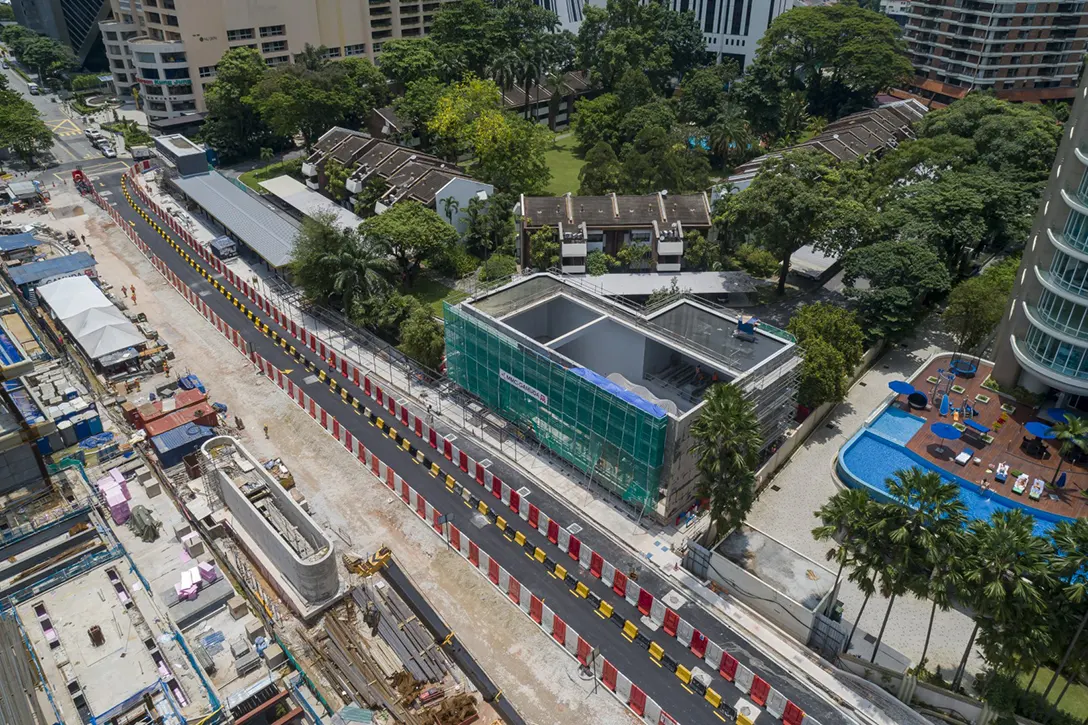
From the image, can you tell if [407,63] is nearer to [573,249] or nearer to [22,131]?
[22,131]

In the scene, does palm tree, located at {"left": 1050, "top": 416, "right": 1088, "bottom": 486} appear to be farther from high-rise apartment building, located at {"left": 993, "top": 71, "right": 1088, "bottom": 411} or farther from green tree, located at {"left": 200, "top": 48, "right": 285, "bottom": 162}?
green tree, located at {"left": 200, "top": 48, "right": 285, "bottom": 162}

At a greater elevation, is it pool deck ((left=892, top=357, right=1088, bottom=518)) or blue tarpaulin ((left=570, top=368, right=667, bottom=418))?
blue tarpaulin ((left=570, top=368, right=667, bottom=418))

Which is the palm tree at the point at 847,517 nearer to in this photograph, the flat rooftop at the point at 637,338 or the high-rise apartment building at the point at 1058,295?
the flat rooftop at the point at 637,338

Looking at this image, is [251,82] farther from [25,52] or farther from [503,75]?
[25,52]

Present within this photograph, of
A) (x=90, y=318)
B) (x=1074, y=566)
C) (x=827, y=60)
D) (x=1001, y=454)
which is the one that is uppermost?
(x=827, y=60)

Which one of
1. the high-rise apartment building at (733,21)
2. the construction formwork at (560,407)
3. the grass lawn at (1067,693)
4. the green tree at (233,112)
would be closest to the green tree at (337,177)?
the green tree at (233,112)

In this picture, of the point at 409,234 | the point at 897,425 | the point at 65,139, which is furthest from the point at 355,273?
the point at 65,139

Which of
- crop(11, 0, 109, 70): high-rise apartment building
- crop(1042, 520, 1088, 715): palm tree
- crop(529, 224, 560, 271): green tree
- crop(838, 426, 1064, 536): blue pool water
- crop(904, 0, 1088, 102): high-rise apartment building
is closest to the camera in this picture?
crop(1042, 520, 1088, 715): palm tree

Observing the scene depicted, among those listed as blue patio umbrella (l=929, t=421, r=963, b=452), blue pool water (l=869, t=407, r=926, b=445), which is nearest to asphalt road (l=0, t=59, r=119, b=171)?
blue pool water (l=869, t=407, r=926, b=445)
